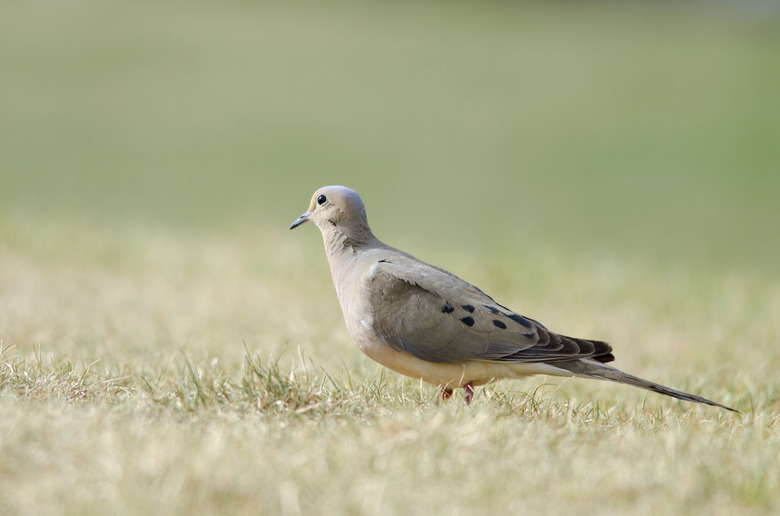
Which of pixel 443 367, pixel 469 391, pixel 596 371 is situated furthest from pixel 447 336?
pixel 596 371

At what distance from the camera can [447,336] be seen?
13.6 feet

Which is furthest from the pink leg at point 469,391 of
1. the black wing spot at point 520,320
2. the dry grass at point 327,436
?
the black wing spot at point 520,320

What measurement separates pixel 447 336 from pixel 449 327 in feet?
0.16

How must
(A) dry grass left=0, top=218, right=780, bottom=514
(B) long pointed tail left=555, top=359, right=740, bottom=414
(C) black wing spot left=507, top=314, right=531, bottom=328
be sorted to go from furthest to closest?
(C) black wing spot left=507, top=314, right=531, bottom=328
(B) long pointed tail left=555, top=359, right=740, bottom=414
(A) dry grass left=0, top=218, right=780, bottom=514

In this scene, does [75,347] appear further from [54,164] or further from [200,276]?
[54,164]

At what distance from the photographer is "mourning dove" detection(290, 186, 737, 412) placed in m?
4.16

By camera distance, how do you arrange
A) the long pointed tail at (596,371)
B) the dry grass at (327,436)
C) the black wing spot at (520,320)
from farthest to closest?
the black wing spot at (520,320) < the long pointed tail at (596,371) < the dry grass at (327,436)

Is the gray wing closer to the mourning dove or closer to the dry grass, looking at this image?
the mourning dove

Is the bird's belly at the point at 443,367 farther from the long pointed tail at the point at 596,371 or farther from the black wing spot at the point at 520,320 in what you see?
the black wing spot at the point at 520,320

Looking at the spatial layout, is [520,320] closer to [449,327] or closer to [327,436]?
[449,327]

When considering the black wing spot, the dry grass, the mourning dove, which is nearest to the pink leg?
the mourning dove

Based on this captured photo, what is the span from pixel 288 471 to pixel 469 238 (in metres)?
9.83

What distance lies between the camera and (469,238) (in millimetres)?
12445

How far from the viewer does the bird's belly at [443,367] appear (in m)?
4.19
